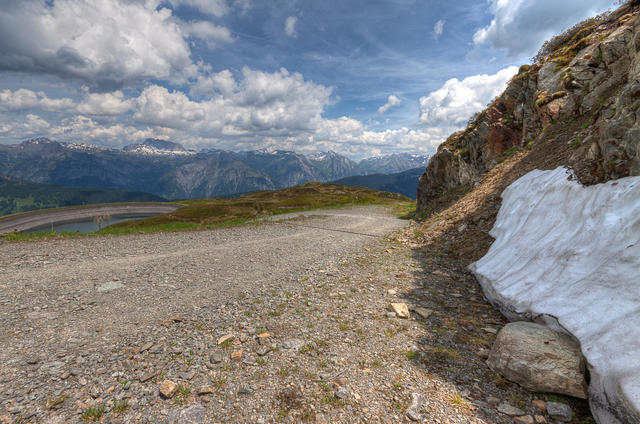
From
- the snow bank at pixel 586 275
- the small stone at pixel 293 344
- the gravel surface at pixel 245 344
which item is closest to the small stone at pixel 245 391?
the gravel surface at pixel 245 344

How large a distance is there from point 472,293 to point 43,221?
210 meters

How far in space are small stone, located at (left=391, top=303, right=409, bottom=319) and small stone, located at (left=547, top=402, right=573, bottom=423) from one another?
3.89m

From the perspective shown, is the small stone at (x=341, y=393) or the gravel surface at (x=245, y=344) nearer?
the gravel surface at (x=245, y=344)

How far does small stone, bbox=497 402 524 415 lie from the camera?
4.95 metres

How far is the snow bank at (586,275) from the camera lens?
4605 millimetres

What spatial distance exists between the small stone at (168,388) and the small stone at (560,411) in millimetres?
7471

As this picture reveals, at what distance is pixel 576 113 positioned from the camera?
1931 centimetres

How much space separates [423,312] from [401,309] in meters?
0.73

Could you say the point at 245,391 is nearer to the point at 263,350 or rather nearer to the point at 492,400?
the point at 263,350

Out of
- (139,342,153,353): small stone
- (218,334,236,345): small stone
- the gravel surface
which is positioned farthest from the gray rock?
(139,342,153,353): small stone

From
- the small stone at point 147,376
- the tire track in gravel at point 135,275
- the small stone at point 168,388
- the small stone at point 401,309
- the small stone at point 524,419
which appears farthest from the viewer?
the small stone at point 401,309

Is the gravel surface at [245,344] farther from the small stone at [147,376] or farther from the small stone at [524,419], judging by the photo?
the small stone at [524,419]

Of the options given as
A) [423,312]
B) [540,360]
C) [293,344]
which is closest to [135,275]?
[293,344]

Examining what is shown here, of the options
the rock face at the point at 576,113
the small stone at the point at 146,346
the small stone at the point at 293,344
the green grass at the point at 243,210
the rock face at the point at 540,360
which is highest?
the rock face at the point at 576,113
